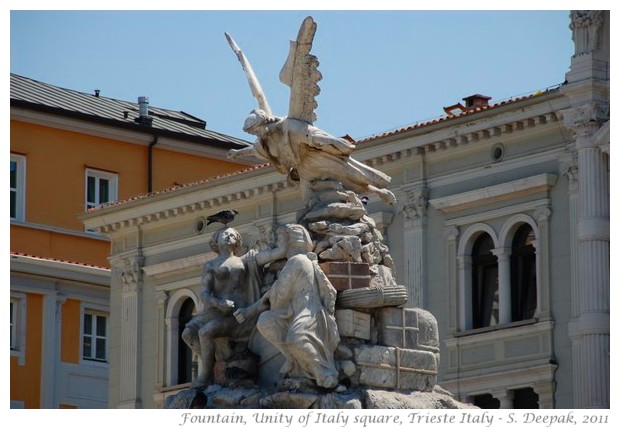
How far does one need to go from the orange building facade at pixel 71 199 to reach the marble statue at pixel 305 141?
3287 cm

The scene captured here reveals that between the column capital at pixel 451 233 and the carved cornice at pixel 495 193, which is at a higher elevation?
A: the carved cornice at pixel 495 193

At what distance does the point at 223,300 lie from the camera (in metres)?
30.6

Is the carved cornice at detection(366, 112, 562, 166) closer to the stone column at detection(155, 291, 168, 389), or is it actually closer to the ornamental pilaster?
the stone column at detection(155, 291, 168, 389)

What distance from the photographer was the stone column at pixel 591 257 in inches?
2045

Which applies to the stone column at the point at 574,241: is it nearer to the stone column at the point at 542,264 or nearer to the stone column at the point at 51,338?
the stone column at the point at 542,264

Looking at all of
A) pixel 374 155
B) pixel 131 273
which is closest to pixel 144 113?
pixel 131 273

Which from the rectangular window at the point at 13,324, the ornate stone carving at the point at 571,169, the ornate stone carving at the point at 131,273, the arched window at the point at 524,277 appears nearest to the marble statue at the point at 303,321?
the ornate stone carving at the point at 571,169

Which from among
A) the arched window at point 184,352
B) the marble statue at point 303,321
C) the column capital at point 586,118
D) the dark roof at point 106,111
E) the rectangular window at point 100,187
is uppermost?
the dark roof at point 106,111

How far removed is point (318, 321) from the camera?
2973cm

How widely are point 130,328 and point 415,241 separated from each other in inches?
347

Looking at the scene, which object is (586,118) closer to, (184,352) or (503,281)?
(503,281)
